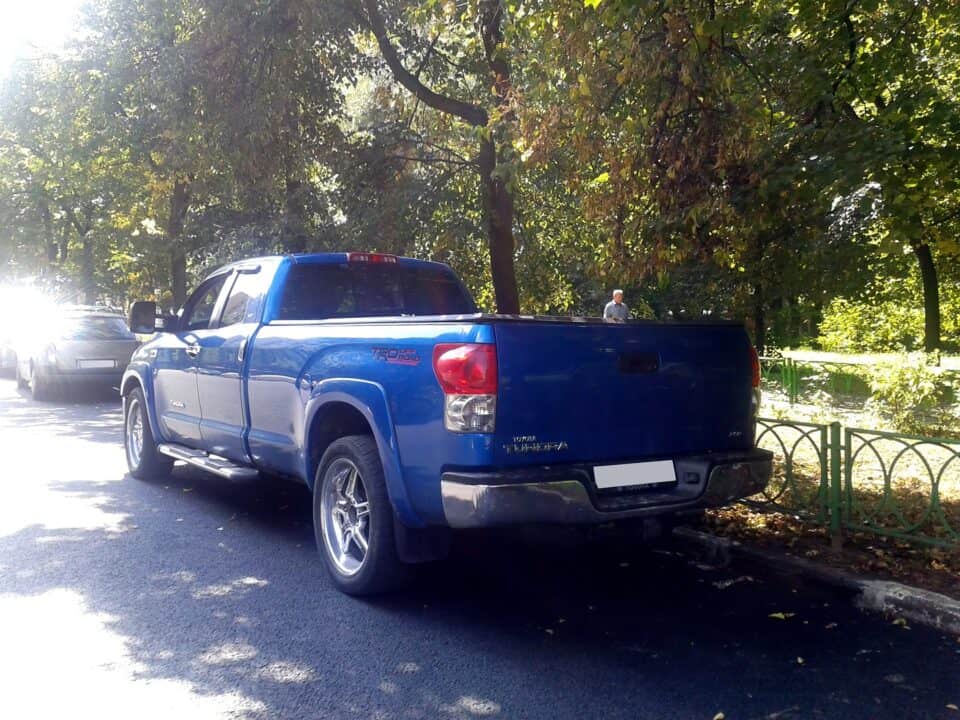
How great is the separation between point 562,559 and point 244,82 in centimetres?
775

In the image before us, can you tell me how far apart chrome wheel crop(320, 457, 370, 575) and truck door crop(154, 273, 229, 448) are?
7.39ft

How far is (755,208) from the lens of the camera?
22.9 ft

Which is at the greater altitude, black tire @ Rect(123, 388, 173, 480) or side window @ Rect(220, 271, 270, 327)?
side window @ Rect(220, 271, 270, 327)

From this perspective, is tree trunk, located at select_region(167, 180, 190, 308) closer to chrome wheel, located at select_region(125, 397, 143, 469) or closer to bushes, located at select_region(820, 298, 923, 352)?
chrome wheel, located at select_region(125, 397, 143, 469)

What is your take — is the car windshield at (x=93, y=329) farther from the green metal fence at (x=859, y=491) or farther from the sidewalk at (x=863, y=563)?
the green metal fence at (x=859, y=491)

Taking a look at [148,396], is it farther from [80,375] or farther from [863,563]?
[80,375]

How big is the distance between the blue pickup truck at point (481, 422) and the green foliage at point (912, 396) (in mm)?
5362

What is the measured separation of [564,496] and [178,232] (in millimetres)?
15892

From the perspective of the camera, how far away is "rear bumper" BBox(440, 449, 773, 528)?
4.07 metres

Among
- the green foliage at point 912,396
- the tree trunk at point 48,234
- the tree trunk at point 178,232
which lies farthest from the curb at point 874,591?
the tree trunk at point 48,234

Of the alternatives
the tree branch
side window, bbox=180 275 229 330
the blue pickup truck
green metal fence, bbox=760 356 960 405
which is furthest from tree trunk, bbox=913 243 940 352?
side window, bbox=180 275 229 330

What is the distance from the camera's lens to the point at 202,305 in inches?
293

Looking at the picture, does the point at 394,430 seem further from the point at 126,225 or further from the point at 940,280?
the point at 940,280

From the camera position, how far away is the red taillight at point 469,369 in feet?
13.5
